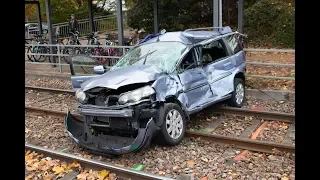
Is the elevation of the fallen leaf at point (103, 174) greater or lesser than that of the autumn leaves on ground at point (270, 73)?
lesser

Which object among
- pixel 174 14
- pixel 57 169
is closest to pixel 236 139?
pixel 57 169

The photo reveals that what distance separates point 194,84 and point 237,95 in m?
1.83

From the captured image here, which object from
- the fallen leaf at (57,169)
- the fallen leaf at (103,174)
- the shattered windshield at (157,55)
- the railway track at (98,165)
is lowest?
the fallen leaf at (57,169)

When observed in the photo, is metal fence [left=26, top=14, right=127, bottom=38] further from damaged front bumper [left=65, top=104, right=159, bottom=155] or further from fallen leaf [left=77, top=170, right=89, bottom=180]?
fallen leaf [left=77, top=170, right=89, bottom=180]

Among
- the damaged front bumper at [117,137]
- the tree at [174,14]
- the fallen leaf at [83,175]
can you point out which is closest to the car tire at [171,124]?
the damaged front bumper at [117,137]

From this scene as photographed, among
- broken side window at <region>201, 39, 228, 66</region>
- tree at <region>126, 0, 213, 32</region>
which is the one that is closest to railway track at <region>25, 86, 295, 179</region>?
broken side window at <region>201, 39, 228, 66</region>

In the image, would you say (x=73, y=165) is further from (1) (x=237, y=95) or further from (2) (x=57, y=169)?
(1) (x=237, y=95)

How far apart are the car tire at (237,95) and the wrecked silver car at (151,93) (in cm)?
35

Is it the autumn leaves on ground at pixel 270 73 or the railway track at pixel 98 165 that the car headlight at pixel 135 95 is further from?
the autumn leaves on ground at pixel 270 73

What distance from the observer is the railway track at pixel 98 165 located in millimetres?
4587

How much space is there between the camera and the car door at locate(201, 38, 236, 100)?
7047mm

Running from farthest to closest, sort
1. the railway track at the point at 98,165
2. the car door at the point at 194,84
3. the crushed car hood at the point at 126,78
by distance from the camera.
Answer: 1. the car door at the point at 194,84
2. the crushed car hood at the point at 126,78
3. the railway track at the point at 98,165

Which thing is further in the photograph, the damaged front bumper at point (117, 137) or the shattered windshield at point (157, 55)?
the shattered windshield at point (157, 55)
